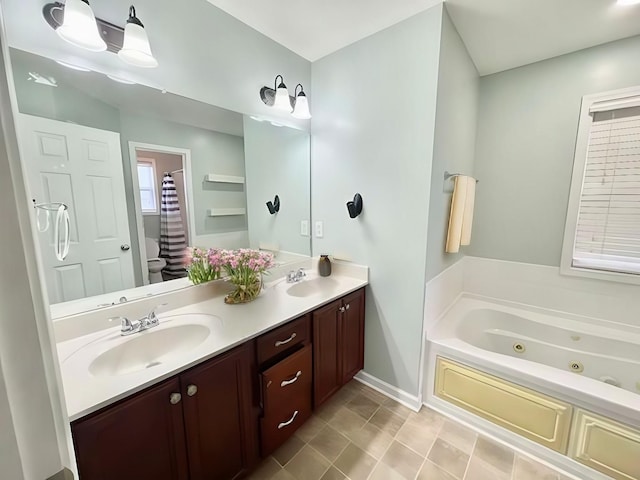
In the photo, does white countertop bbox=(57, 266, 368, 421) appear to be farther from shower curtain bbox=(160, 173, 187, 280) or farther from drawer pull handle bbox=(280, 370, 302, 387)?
drawer pull handle bbox=(280, 370, 302, 387)

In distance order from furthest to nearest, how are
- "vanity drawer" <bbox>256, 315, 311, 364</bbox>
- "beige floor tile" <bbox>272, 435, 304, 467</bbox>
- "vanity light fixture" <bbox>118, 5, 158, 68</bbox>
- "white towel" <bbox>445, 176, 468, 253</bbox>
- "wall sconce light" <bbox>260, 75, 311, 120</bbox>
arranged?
1. "white towel" <bbox>445, 176, 468, 253</bbox>
2. "wall sconce light" <bbox>260, 75, 311, 120</bbox>
3. "beige floor tile" <bbox>272, 435, 304, 467</bbox>
4. "vanity drawer" <bbox>256, 315, 311, 364</bbox>
5. "vanity light fixture" <bbox>118, 5, 158, 68</bbox>

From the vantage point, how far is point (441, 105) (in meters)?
1.67

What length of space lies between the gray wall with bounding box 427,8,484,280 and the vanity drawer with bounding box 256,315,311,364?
92cm

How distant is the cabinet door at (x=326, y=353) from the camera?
1.64 meters

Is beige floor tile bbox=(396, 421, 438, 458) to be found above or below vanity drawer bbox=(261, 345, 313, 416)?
below

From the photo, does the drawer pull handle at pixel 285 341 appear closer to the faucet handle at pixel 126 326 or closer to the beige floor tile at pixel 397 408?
the faucet handle at pixel 126 326

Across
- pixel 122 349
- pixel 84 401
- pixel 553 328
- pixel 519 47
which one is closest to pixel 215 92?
pixel 122 349

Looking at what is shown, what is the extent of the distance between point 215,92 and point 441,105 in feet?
4.57

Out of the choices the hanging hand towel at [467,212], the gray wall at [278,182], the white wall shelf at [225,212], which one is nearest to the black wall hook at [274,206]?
the gray wall at [278,182]

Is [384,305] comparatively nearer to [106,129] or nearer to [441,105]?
[441,105]

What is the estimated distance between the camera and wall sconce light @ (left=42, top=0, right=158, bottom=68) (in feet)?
3.40

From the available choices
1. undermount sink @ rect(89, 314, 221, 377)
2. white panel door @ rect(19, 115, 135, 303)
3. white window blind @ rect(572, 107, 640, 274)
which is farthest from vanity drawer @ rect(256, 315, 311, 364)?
white window blind @ rect(572, 107, 640, 274)

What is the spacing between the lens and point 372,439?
1661 millimetres

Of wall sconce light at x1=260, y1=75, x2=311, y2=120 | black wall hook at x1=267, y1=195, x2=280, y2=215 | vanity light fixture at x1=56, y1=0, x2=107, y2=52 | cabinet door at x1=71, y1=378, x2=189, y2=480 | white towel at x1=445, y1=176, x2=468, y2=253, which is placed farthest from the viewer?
black wall hook at x1=267, y1=195, x2=280, y2=215
